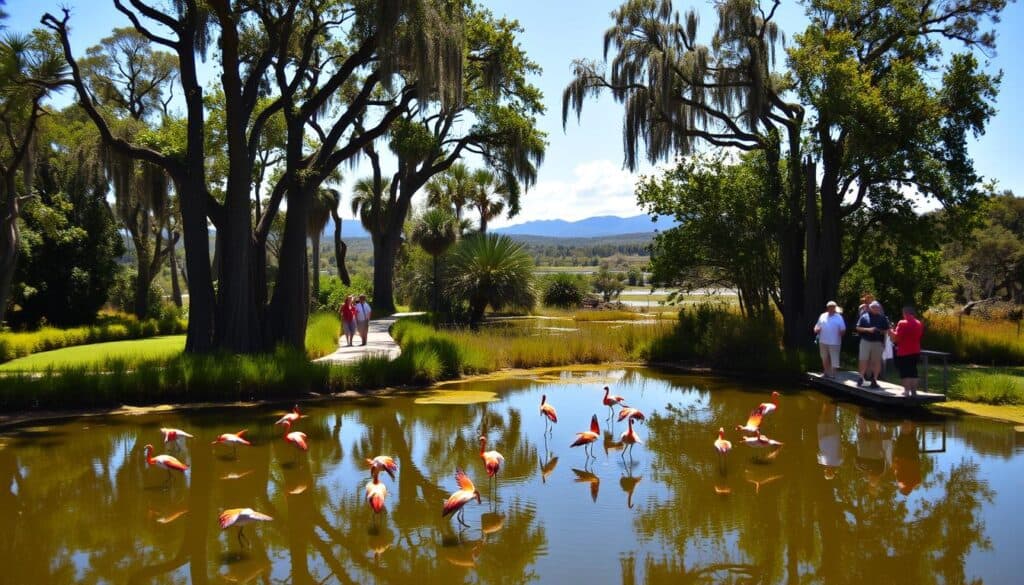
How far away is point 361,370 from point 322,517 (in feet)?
26.7

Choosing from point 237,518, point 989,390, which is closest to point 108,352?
point 237,518

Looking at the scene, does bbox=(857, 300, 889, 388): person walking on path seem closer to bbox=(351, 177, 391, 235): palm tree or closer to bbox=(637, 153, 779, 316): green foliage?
bbox=(637, 153, 779, 316): green foliage

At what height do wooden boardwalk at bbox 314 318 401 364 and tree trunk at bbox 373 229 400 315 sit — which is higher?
tree trunk at bbox 373 229 400 315

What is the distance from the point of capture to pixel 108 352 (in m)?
20.0

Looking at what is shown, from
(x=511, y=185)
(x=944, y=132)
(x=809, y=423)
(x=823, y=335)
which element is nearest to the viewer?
(x=809, y=423)

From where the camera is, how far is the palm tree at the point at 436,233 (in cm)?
3167

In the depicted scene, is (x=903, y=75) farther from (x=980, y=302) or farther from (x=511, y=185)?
(x=980, y=302)

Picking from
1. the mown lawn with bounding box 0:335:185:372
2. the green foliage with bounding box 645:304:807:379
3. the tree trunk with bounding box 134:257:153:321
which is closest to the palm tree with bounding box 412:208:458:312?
the mown lawn with bounding box 0:335:185:372

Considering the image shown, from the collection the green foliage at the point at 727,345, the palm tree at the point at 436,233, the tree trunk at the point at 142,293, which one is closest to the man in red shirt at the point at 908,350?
the green foliage at the point at 727,345

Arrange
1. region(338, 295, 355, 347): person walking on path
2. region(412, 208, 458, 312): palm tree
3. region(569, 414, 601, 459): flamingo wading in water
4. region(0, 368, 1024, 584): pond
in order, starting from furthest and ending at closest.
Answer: region(412, 208, 458, 312): palm tree
region(338, 295, 355, 347): person walking on path
region(569, 414, 601, 459): flamingo wading in water
region(0, 368, 1024, 584): pond

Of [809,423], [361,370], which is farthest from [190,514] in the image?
[809,423]

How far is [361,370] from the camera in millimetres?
15539

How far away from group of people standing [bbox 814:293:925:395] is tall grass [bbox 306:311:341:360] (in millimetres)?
11686

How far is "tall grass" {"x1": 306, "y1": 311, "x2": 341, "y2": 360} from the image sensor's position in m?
19.4
